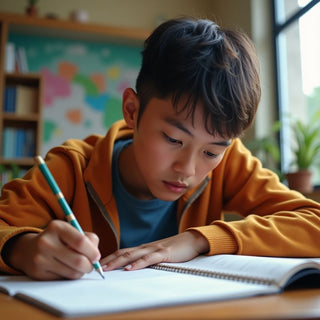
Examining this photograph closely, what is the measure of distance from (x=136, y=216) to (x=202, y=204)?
0.20m

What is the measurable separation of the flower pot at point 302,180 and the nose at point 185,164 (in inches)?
85.5

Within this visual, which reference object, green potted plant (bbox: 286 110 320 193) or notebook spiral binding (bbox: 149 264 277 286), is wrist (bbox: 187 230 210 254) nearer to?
notebook spiral binding (bbox: 149 264 277 286)

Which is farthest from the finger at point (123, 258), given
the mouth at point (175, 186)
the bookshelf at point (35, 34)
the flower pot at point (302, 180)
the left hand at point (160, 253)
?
the bookshelf at point (35, 34)

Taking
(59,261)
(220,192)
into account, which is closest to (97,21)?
(220,192)

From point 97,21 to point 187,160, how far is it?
11.4 feet

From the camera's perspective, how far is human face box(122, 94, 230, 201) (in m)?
0.96

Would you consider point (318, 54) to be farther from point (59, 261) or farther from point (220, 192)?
point (59, 261)

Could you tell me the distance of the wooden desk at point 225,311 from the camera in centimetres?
46

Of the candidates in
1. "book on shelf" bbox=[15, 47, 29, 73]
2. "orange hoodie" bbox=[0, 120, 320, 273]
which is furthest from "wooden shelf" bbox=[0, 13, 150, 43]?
"orange hoodie" bbox=[0, 120, 320, 273]

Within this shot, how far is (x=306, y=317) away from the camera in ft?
1.55

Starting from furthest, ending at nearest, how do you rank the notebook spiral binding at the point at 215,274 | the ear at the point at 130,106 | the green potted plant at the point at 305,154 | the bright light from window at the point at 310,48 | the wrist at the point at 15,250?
the bright light from window at the point at 310,48 < the green potted plant at the point at 305,154 < the ear at the point at 130,106 < the wrist at the point at 15,250 < the notebook spiral binding at the point at 215,274

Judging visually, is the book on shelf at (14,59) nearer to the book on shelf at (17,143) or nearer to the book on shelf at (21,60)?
the book on shelf at (21,60)

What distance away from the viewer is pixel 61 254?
71 cm

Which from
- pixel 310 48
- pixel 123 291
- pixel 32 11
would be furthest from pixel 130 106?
pixel 32 11
